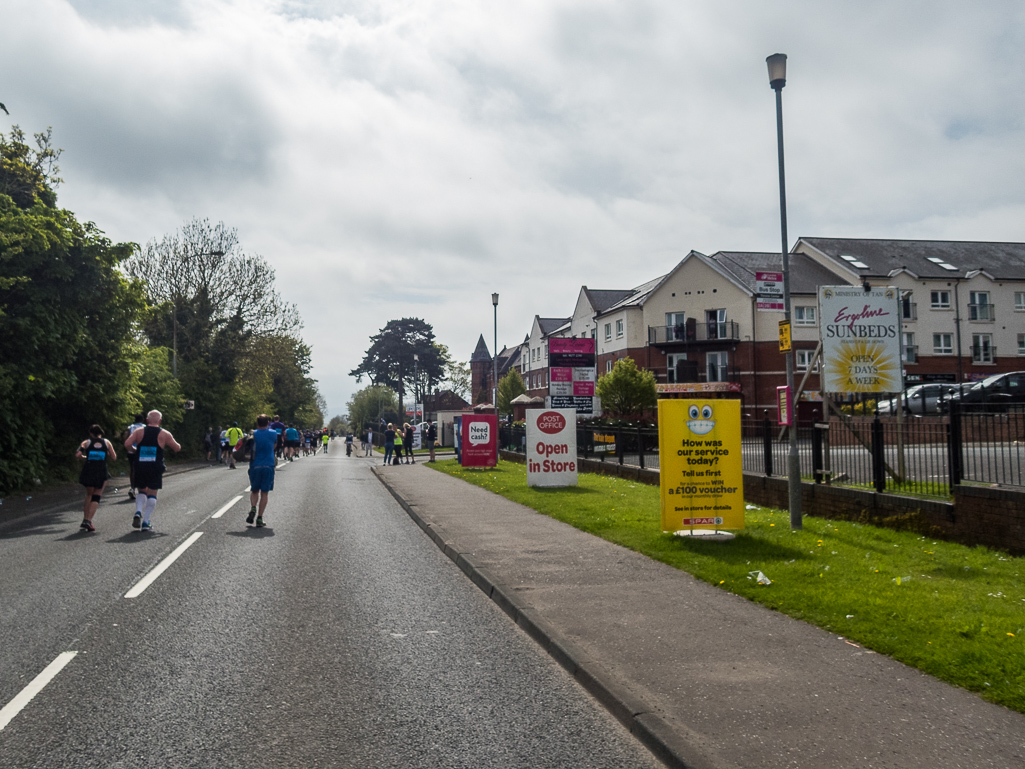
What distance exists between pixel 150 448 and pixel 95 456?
789 millimetres

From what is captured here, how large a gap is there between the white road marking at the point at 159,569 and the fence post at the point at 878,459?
9.46 m

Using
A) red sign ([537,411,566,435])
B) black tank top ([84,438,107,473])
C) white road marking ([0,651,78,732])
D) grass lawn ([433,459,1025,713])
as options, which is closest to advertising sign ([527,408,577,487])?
red sign ([537,411,566,435])

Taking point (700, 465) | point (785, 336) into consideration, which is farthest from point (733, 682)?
point (785, 336)

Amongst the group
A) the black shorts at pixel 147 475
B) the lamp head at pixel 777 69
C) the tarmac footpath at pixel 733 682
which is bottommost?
the tarmac footpath at pixel 733 682

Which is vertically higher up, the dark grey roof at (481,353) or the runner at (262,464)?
the dark grey roof at (481,353)

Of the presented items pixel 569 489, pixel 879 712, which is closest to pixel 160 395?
pixel 569 489

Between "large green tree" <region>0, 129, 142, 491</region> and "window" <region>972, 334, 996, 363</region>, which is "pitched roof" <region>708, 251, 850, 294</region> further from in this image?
"large green tree" <region>0, 129, 142, 491</region>

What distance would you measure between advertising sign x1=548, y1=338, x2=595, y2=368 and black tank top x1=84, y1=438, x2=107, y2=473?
37.8ft

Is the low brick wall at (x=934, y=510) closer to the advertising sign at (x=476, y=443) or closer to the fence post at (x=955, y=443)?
the fence post at (x=955, y=443)

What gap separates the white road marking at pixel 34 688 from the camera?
4570 millimetres

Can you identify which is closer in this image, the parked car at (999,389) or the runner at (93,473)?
the runner at (93,473)

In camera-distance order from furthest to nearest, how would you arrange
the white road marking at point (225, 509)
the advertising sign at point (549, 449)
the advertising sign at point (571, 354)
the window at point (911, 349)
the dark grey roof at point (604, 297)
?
1. the dark grey roof at point (604, 297)
2. the window at point (911, 349)
3. the advertising sign at point (571, 354)
4. the advertising sign at point (549, 449)
5. the white road marking at point (225, 509)

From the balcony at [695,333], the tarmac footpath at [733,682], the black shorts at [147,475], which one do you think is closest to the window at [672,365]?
the balcony at [695,333]

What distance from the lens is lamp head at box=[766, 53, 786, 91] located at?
11438mm
